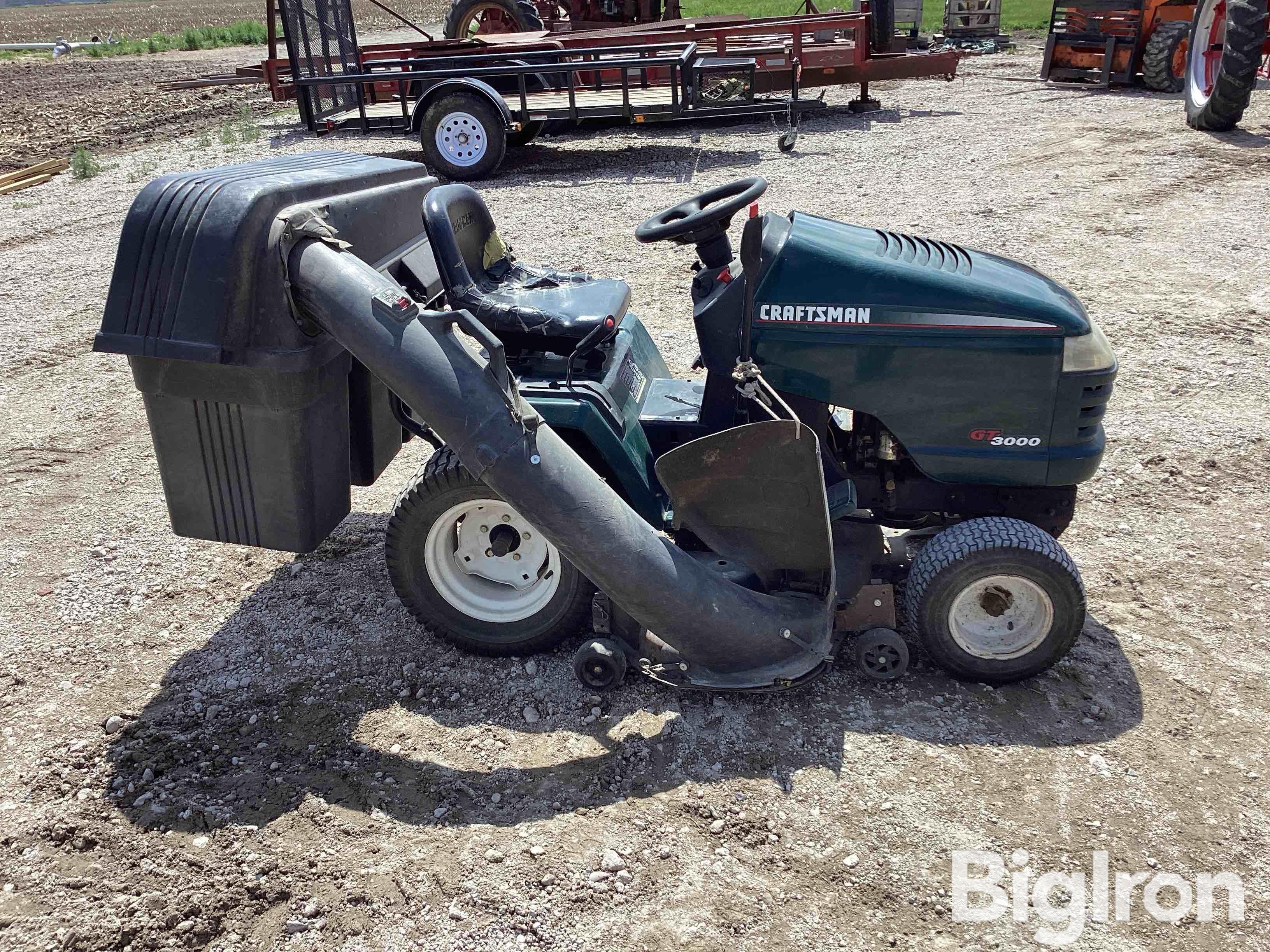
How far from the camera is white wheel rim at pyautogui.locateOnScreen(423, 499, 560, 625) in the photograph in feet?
10.4

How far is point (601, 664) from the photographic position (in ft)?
9.75

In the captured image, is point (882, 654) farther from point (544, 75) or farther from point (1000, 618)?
point (544, 75)

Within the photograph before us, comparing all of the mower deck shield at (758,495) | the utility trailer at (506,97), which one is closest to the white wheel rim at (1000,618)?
the mower deck shield at (758,495)

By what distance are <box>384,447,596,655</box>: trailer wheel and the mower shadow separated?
12 cm

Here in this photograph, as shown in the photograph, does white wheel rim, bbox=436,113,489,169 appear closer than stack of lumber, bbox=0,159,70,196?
Yes

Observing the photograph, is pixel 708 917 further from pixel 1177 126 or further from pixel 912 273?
pixel 1177 126

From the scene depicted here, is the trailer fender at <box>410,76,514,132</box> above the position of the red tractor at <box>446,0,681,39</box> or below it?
below

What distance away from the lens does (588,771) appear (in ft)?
Answer: 9.05

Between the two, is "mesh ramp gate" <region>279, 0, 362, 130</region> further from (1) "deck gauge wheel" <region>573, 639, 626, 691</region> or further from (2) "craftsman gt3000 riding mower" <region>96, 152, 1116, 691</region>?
(1) "deck gauge wheel" <region>573, 639, 626, 691</region>

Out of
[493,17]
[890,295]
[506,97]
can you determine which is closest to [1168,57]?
[506,97]

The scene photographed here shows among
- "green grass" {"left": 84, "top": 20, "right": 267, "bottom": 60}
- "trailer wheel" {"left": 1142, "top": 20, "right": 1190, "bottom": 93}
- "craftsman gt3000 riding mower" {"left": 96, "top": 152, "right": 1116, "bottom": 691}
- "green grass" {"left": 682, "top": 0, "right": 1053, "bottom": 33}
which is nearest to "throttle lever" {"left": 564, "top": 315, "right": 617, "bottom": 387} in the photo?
"craftsman gt3000 riding mower" {"left": 96, "top": 152, "right": 1116, "bottom": 691}

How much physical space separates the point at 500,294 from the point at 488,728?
1.43 meters

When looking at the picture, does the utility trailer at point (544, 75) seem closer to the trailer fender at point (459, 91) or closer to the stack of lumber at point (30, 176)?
the trailer fender at point (459, 91)

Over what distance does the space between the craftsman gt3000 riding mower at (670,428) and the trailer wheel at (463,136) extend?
7.08 meters
